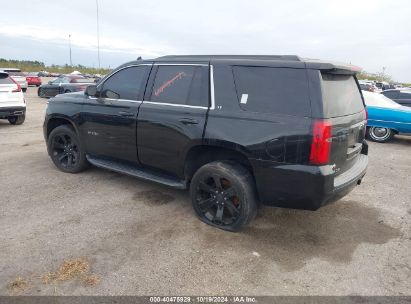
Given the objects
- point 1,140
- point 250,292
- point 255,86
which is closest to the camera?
point 250,292

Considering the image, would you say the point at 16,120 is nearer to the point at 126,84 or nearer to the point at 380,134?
the point at 126,84

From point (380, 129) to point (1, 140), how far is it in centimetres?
978

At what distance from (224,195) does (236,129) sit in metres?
0.75

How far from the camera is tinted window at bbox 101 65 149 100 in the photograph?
4.47m

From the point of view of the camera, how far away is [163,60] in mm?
Result: 4344

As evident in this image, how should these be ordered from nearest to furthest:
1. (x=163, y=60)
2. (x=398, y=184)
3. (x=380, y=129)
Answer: (x=163, y=60) → (x=398, y=184) → (x=380, y=129)

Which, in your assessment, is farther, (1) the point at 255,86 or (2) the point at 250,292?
(1) the point at 255,86

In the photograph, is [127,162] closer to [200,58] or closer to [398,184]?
[200,58]

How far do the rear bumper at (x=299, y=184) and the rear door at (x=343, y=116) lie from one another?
0.17 meters

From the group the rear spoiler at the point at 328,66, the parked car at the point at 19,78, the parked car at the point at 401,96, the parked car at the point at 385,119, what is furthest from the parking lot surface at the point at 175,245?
the parked car at the point at 19,78

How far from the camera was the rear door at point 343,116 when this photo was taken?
10.7ft

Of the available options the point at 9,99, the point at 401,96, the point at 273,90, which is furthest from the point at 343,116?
the point at 401,96

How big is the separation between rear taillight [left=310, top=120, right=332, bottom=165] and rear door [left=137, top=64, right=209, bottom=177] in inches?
47.7

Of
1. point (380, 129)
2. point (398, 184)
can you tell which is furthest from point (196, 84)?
point (380, 129)
